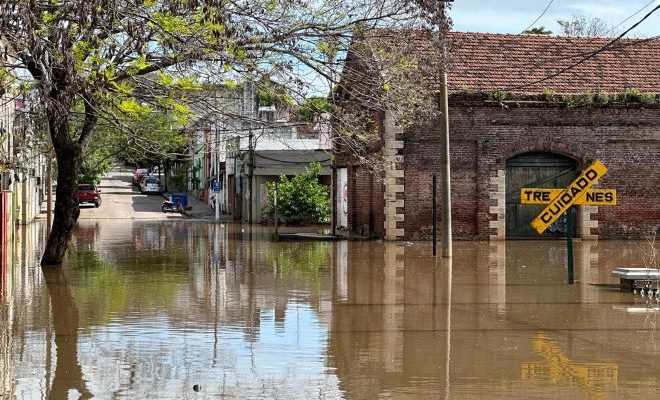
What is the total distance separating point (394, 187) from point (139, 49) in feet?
73.8

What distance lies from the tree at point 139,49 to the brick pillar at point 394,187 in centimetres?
1243

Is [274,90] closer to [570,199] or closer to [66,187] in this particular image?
[570,199]

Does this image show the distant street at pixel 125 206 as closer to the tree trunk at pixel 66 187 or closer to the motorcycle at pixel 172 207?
the motorcycle at pixel 172 207

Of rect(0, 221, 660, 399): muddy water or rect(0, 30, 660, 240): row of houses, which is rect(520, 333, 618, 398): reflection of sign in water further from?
rect(0, 30, 660, 240): row of houses

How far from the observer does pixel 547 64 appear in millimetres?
31969

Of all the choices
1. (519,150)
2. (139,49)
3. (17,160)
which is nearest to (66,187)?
(17,160)

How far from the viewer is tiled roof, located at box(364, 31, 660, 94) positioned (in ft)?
101

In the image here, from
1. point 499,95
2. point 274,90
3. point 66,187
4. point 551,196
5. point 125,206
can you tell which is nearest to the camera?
point 274,90

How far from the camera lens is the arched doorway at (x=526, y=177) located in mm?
30656

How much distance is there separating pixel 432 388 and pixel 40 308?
7.14 metres

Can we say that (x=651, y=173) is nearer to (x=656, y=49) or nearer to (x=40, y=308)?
(x=656, y=49)

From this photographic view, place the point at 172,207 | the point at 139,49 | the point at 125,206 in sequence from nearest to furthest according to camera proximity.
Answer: the point at 139,49, the point at 172,207, the point at 125,206

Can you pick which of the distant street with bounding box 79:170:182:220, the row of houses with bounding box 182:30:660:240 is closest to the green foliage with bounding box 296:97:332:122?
the row of houses with bounding box 182:30:660:240

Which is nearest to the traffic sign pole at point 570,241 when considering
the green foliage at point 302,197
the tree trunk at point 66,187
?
the tree trunk at point 66,187
